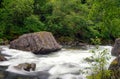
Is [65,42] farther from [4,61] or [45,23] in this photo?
[4,61]

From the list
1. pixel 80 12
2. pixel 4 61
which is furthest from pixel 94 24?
pixel 4 61

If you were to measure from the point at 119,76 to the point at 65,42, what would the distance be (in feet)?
83.7

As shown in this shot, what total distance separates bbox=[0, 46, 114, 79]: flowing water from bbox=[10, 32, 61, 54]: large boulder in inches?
27.0

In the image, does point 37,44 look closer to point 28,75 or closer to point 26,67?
point 26,67

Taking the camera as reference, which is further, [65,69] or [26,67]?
[65,69]

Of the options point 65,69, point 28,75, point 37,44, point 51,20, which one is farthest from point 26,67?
point 51,20

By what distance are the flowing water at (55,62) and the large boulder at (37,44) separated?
0.68 meters

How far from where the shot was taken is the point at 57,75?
22547 mm

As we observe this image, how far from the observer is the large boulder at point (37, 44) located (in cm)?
3192

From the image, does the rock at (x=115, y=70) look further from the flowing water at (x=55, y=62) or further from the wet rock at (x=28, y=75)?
the wet rock at (x=28, y=75)

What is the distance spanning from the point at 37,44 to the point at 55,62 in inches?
221

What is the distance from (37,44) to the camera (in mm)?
32188

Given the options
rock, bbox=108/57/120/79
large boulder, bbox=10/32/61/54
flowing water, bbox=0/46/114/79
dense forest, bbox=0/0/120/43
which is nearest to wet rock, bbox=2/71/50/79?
flowing water, bbox=0/46/114/79

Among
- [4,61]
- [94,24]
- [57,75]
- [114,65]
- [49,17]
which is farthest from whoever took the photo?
[94,24]
